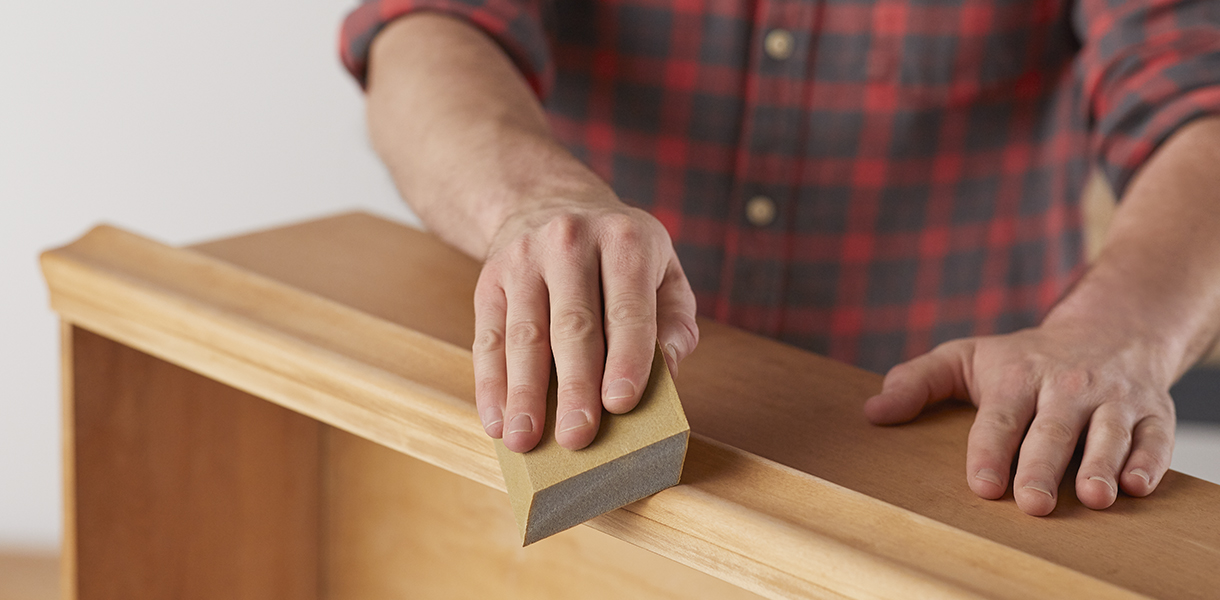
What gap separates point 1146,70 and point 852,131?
36 centimetres

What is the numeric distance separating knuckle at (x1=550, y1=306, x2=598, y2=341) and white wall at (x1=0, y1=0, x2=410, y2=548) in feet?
4.93

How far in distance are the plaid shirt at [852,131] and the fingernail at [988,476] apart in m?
0.75

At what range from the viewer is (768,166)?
1289 millimetres

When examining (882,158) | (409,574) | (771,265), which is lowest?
(409,574)

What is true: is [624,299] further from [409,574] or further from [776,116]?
[776,116]

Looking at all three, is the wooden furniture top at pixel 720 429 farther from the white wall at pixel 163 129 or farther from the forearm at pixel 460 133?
the white wall at pixel 163 129

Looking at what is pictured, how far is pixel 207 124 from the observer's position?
1.94 meters

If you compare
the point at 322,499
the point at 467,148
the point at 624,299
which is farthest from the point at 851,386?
the point at 322,499

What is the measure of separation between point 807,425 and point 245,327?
1.37ft

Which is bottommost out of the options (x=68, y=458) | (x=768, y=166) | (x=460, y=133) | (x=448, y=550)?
(x=448, y=550)

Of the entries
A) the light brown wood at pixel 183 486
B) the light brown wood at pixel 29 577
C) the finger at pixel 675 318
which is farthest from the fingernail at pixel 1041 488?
the light brown wood at pixel 29 577

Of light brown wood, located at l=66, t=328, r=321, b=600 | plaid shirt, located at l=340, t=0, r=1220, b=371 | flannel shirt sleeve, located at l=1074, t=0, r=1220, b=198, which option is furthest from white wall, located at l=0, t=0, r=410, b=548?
flannel shirt sleeve, located at l=1074, t=0, r=1220, b=198

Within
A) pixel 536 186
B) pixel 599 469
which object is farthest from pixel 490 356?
pixel 536 186

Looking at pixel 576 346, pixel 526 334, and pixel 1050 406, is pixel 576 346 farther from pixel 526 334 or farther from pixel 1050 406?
pixel 1050 406
